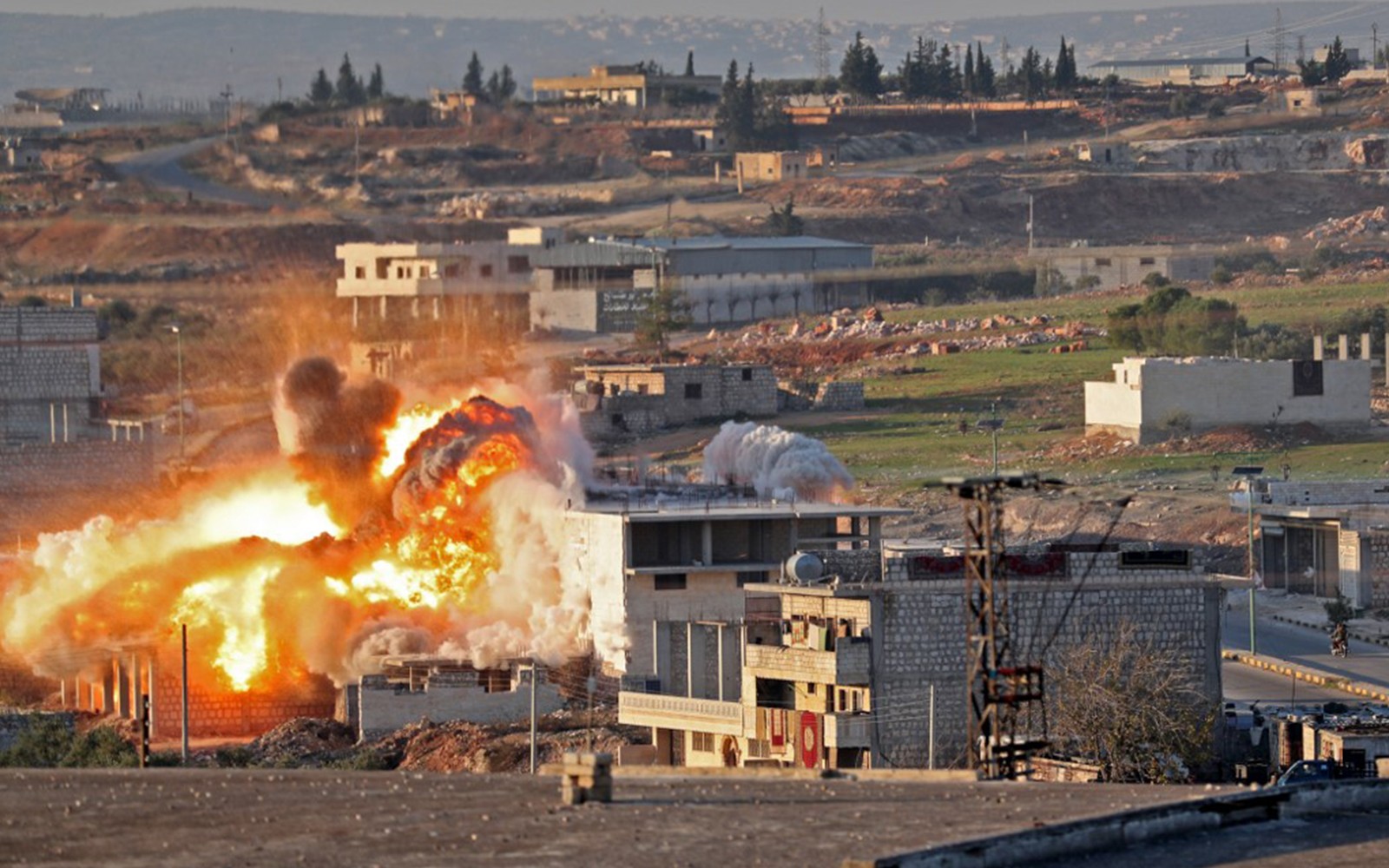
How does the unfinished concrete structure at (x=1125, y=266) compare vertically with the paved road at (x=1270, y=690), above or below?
above

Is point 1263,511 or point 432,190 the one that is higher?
point 432,190

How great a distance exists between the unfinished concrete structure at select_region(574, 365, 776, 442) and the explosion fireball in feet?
76.7

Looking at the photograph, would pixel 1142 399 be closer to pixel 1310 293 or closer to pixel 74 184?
pixel 1310 293

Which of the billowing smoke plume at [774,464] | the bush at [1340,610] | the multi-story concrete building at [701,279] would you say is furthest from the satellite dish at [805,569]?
the multi-story concrete building at [701,279]

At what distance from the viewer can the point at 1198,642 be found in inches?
2016

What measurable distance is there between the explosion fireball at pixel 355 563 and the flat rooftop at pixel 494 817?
95.7ft

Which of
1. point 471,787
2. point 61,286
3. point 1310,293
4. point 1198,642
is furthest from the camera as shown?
point 1310,293

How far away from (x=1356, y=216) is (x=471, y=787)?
462 ft

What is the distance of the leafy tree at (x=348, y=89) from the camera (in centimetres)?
17088

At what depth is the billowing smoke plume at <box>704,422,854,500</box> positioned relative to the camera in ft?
225

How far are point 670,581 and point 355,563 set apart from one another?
26.4 feet

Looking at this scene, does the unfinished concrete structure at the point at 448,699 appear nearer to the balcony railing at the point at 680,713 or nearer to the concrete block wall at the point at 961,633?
the balcony railing at the point at 680,713

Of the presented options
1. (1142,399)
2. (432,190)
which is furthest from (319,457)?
(432,190)

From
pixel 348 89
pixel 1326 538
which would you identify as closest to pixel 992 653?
pixel 1326 538
